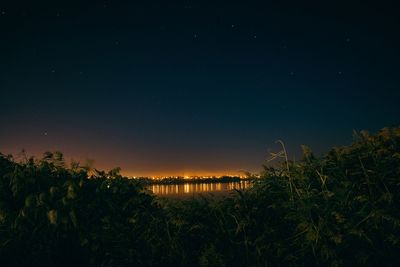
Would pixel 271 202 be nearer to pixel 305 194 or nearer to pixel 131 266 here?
pixel 305 194

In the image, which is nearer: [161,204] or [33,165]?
[161,204]

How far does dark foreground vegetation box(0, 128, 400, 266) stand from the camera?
16.1 feet

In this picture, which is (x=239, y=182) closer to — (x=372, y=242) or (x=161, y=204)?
(x=161, y=204)

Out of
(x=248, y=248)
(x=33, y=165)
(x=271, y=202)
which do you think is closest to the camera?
(x=248, y=248)

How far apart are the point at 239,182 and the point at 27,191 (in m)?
3.00

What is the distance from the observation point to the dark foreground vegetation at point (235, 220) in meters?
4.92

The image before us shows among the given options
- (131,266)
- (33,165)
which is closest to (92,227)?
(131,266)

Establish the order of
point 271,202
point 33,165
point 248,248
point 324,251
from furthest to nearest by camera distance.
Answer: point 33,165, point 271,202, point 248,248, point 324,251

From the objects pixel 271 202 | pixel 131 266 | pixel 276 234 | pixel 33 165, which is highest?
pixel 33 165

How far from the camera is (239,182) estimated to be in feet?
19.3

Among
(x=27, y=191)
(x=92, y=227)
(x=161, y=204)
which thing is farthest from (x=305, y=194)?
(x=27, y=191)

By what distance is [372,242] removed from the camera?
4840mm

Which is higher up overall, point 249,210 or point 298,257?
point 249,210

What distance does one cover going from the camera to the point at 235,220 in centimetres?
542
